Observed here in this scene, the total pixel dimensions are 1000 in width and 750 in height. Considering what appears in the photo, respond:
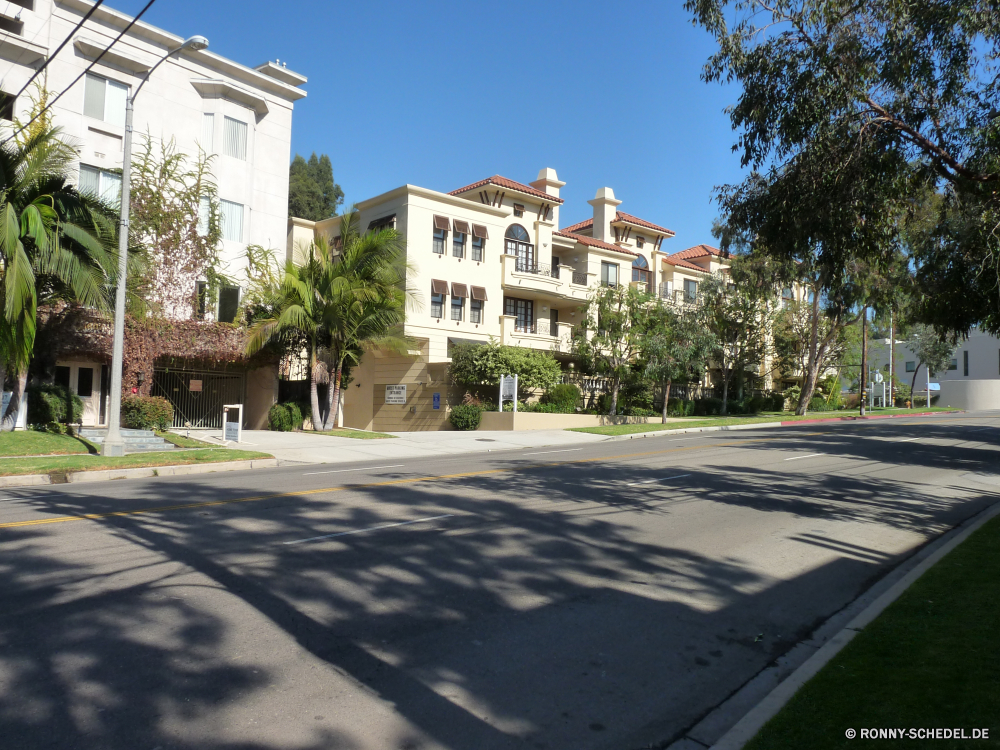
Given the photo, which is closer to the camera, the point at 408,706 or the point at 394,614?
the point at 408,706

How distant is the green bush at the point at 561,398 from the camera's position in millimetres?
34656

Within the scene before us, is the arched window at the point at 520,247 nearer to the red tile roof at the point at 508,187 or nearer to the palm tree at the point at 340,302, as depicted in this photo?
the red tile roof at the point at 508,187

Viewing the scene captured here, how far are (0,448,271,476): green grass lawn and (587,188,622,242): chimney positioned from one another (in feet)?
105

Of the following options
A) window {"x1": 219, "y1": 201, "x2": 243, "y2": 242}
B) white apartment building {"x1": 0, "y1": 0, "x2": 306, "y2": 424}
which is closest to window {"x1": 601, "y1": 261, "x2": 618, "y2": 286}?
white apartment building {"x1": 0, "y1": 0, "x2": 306, "y2": 424}

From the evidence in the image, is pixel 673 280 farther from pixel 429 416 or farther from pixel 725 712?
pixel 725 712

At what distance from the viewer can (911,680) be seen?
486 cm

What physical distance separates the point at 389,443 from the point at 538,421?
30.0ft

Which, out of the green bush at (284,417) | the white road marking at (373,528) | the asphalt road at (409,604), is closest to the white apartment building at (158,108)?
the green bush at (284,417)

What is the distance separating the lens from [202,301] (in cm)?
2652

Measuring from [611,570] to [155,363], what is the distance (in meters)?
23.3

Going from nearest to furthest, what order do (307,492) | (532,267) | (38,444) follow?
(307,492), (38,444), (532,267)

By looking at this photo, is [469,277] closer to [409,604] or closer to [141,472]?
[141,472]

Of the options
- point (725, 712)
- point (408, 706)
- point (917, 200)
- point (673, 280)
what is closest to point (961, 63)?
point (917, 200)

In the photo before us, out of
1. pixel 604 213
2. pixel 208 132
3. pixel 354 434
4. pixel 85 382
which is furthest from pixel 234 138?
pixel 604 213
